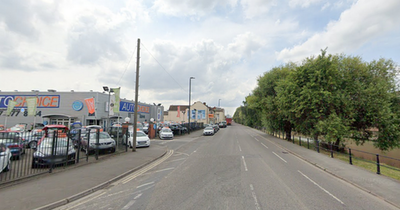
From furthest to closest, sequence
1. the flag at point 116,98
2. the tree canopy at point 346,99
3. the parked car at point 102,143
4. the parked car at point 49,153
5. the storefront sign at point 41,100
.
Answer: the storefront sign at point 41,100 < the flag at point 116,98 < the tree canopy at point 346,99 < the parked car at point 102,143 < the parked car at point 49,153

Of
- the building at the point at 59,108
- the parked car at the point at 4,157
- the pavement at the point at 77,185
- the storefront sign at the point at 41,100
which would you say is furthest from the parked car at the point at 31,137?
the storefront sign at the point at 41,100

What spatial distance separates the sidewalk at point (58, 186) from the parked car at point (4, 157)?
1.03 meters

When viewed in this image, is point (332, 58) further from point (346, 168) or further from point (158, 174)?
point (158, 174)

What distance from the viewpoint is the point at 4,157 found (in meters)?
7.40

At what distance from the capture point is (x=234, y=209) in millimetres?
4785

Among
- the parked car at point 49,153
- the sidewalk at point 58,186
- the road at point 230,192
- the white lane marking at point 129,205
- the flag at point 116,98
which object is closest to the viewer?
the white lane marking at point 129,205

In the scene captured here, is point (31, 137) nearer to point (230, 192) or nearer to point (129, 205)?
point (129, 205)

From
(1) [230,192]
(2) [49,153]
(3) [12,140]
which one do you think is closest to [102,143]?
(2) [49,153]

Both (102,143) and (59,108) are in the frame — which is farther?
(59,108)

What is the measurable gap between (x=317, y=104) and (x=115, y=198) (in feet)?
62.4

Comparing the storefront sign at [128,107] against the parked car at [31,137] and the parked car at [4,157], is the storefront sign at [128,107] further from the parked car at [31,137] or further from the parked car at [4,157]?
the parked car at [4,157]

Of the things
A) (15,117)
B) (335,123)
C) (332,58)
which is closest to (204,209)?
(335,123)

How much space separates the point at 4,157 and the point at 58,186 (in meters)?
2.71

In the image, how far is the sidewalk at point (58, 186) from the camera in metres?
5.45
